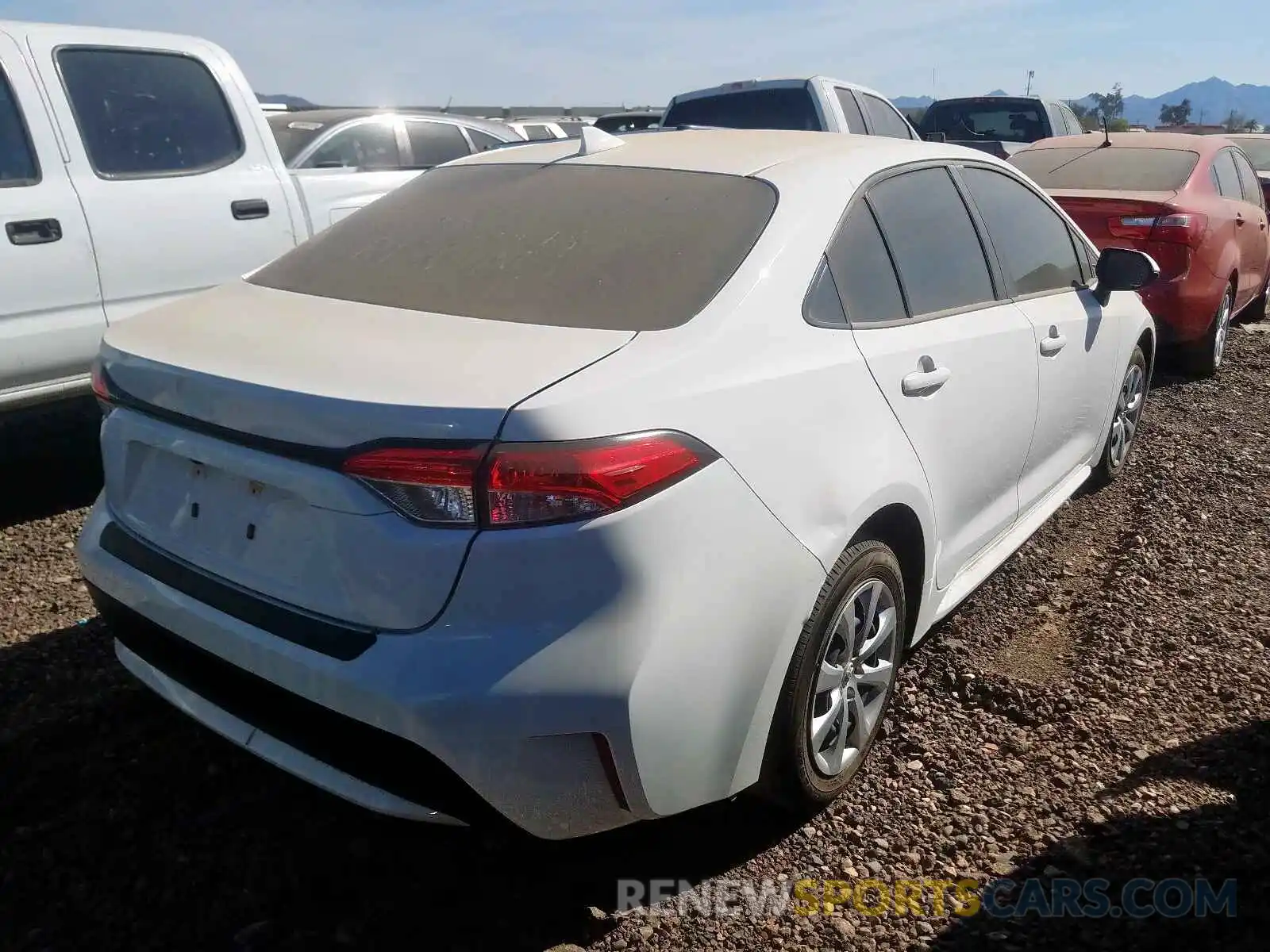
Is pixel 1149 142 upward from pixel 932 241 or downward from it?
downward

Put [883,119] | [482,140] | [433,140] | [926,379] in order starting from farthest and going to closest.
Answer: [883,119], [482,140], [433,140], [926,379]

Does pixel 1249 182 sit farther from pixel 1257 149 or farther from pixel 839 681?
pixel 839 681

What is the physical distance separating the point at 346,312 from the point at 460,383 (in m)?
0.61

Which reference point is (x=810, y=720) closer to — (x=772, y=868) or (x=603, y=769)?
(x=772, y=868)

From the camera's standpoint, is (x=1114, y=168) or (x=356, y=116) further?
(x=356, y=116)

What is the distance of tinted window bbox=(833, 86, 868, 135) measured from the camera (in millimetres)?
8344

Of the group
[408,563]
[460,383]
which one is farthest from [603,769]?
[460,383]

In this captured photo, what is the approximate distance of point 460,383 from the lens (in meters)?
1.93

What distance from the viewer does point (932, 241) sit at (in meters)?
3.11

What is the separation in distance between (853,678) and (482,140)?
7.40 m

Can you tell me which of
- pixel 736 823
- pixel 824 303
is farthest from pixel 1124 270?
pixel 736 823

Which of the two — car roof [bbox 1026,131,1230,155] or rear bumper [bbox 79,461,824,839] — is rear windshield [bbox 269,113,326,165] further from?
rear bumper [bbox 79,461,824,839]

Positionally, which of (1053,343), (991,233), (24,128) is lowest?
(1053,343)

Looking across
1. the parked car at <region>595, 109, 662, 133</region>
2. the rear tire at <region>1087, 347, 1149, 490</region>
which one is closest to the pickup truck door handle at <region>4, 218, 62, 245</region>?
the rear tire at <region>1087, 347, 1149, 490</region>
